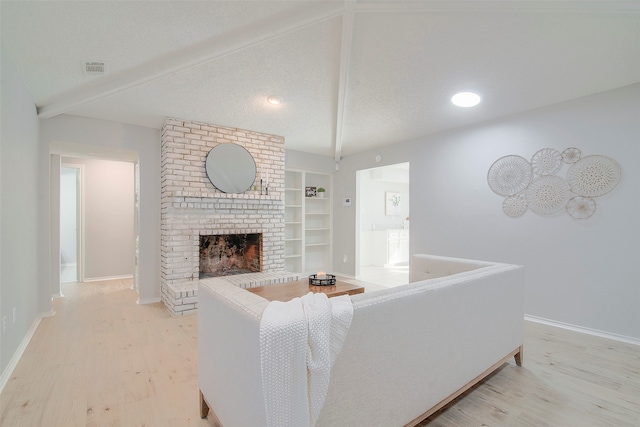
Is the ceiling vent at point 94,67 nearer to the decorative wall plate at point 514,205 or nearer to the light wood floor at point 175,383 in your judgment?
the light wood floor at point 175,383

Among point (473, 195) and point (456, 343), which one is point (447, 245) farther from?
point (456, 343)

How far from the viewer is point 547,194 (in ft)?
10.5

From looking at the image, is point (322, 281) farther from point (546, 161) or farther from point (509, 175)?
point (546, 161)

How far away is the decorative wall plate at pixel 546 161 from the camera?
3.14 meters

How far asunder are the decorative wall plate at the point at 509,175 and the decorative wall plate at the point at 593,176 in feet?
1.31

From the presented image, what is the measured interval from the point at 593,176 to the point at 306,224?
4272 millimetres

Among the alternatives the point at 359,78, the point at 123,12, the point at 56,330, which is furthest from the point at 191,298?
the point at 359,78

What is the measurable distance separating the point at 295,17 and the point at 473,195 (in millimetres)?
3038

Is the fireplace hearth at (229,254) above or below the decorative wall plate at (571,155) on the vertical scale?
below

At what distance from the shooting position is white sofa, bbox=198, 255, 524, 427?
118cm

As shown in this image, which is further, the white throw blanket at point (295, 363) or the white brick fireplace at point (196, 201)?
the white brick fireplace at point (196, 201)

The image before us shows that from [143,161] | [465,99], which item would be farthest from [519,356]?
[143,161]

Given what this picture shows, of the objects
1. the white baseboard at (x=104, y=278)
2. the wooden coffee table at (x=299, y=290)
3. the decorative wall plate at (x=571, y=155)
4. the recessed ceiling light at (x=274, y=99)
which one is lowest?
the white baseboard at (x=104, y=278)

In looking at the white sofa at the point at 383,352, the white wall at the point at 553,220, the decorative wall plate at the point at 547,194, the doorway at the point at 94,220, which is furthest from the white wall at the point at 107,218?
Result: the decorative wall plate at the point at 547,194
